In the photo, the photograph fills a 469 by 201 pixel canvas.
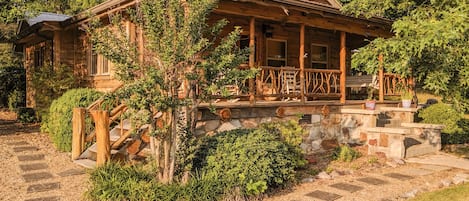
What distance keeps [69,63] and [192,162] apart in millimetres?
9043

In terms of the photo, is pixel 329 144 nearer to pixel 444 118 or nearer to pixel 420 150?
pixel 420 150

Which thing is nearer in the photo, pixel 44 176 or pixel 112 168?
pixel 112 168

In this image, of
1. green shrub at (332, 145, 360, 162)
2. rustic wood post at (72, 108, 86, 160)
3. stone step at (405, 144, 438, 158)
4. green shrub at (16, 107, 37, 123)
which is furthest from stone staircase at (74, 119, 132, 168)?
green shrub at (16, 107, 37, 123)

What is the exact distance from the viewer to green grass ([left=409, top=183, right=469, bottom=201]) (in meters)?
5.25

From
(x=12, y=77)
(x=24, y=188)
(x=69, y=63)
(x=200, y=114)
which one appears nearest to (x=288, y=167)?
(x=200, y=114)

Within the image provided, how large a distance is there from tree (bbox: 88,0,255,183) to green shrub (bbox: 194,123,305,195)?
426mm

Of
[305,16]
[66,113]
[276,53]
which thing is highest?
[305,16]

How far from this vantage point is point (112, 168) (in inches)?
209

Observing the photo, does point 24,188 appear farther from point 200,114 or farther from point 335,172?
point 335,172

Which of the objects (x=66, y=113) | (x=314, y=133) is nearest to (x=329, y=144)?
(x=314, y=133)

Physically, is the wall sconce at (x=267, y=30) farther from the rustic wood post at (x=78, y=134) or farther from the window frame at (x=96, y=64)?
Result: the rustic wood post at (x=78, y=134)

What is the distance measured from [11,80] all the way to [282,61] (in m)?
14.8

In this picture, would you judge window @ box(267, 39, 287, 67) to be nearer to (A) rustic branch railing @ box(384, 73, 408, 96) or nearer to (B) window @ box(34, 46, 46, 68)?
(A) rustic branch railing @ box(384, 73, 408, 96)

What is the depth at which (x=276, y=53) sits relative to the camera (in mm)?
11664
